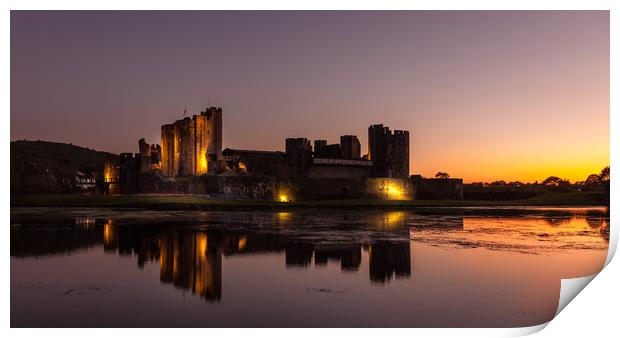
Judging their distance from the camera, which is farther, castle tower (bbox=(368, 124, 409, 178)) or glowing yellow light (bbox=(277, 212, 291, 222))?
castle tower (bbox=(368, 124, 409, 178))

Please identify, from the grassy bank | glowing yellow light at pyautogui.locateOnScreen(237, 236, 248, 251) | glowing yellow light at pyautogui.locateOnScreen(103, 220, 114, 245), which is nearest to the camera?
glowing yellow light at pyautogui.locateOnScreen(237, 236, 248, 251)

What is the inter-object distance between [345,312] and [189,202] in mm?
20155

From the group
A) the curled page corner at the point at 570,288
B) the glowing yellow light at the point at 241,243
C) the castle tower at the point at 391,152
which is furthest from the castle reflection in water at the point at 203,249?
the castle tower at the point at 391,152

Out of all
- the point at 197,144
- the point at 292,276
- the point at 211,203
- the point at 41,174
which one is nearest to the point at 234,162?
the point at 197,144

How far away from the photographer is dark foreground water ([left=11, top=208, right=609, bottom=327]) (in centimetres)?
608

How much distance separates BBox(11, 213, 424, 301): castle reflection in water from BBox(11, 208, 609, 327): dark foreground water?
2 centimetres

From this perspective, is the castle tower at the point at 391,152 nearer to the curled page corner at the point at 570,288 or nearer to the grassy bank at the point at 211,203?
the grassy bank at the point at 211,203

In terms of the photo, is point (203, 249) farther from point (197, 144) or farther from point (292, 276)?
point (197, 144)

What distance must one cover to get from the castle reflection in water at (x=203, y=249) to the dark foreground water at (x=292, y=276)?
0.08 ft

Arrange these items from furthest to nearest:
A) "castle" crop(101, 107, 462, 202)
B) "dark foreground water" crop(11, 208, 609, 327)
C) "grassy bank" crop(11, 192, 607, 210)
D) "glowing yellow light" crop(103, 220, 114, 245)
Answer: "castle" crop(101, 107, 462, 202), "grassy bank" crop(11, 192, 607, 210), "glowing yellow light" crop(103, 220, 114, 245), "dark foreground water" crop(11, 208, 609, 327)

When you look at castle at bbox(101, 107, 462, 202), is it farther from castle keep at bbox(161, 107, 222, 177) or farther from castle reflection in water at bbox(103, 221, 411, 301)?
castle reflection in water at bbox(103, 221, 411, 301)

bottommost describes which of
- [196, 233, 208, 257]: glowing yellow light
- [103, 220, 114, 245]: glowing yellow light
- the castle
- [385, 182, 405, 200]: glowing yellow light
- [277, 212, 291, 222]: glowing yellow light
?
[277, 212, 291, 222]: glowing yellow light

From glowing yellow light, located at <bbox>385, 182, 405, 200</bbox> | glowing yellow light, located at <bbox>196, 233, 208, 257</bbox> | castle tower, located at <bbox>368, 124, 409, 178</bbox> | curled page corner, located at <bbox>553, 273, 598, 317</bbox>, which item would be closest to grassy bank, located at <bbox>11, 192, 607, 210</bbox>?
glowing yellow light, located at <bbox>385, 182, 405, 200</bbox>
